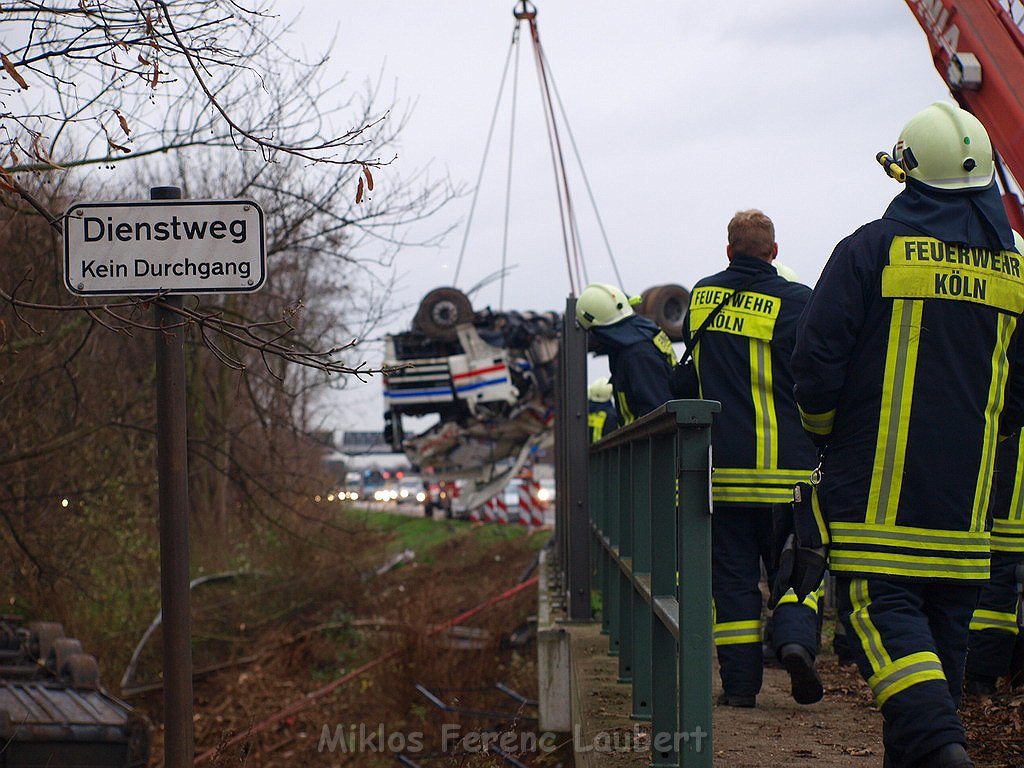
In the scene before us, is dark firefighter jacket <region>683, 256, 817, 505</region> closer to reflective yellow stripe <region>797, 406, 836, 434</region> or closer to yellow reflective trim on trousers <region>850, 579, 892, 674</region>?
reflective yellow stripe <region>797, 406, 836, 434</region>

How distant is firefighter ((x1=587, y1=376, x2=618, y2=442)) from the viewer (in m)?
13.4

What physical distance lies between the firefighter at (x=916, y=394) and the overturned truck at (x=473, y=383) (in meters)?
16.8

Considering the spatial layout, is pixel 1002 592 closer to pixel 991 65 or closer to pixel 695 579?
pixel 695 579

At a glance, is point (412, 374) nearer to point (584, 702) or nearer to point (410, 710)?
point (410, 710)

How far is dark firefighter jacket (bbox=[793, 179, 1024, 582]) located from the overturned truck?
16825 millimetres

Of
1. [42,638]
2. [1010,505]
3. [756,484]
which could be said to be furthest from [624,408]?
[42,638]

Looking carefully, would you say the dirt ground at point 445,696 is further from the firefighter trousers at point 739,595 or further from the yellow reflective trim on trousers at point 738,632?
the yellow reflective trim on trousers at point 738,632

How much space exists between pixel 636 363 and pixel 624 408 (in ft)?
1.07

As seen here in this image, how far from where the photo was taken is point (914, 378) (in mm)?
3738

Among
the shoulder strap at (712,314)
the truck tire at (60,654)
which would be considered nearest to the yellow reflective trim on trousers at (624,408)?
the shoulder strap at (712,314)

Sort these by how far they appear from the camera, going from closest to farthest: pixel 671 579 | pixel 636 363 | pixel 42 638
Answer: pixel 671 579 < pixel 636 363 < pixel 42 638

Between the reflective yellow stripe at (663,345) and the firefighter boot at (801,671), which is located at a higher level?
the reflective yellow stripe at (663,345)

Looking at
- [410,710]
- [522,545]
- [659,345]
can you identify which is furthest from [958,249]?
[522,545]

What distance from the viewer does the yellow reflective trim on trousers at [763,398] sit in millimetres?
5523
